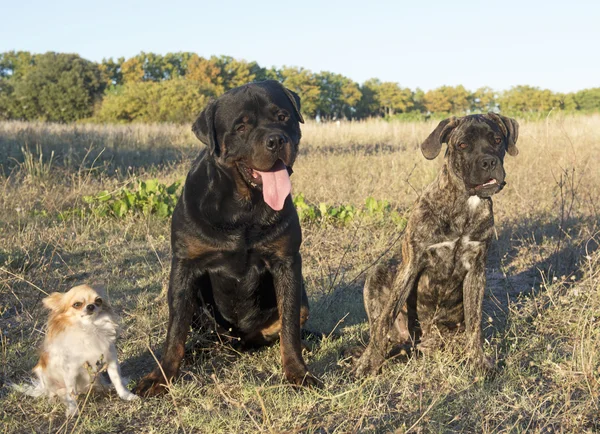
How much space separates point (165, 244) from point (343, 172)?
4.77 meters

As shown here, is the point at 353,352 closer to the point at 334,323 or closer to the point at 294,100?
the point at 334,323

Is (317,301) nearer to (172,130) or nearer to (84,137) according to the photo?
(84,137)

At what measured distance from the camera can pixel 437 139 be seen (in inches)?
156

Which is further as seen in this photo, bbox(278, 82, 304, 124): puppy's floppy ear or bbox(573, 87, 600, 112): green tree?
bbox(573, 87, 600, 112): green tree

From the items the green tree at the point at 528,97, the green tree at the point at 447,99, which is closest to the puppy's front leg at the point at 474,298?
the green tree at the point at 528,97

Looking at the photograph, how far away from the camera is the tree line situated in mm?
32250

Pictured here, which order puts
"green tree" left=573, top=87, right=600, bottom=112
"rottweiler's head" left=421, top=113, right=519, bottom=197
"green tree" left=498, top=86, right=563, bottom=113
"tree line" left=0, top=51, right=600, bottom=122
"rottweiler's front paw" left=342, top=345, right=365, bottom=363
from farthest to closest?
"green tree" left=573, top=87, right=600, bottom=112
"green tree" left=498, top=86, right=563, bottom=113
"tree line" left=0, top=51, right=600, bottom=122
"rottweiler's front paw" left=342, top=345, right=365, bottom=363
"rottweiler's head" left=421, top=113, right=519, bottom=197

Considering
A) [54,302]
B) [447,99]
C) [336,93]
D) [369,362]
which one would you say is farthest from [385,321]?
[447,99]

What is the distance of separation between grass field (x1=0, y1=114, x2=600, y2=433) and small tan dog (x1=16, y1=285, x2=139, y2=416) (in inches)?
3.8

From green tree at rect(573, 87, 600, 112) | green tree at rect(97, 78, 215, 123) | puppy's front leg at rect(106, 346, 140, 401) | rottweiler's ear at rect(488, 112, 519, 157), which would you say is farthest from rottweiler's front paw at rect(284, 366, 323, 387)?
green tree at rect(573, 87, 600, 112)

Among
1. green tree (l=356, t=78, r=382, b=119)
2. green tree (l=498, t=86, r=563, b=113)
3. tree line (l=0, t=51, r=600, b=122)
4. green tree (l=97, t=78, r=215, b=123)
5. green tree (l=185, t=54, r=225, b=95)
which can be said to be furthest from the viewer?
green tree (l=356, t=78, r=382, b=119)

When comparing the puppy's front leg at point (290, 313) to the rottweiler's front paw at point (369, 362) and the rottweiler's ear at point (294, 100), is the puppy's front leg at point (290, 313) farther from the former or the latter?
the rottweiler's ear at point (294, 100)

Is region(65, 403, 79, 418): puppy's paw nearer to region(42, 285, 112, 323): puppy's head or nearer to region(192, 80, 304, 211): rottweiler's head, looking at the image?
region(42, 285, 112, 323): puppy's head

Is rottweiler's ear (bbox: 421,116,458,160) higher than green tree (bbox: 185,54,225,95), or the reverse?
green tree (bbox: 185,54,225,95)
